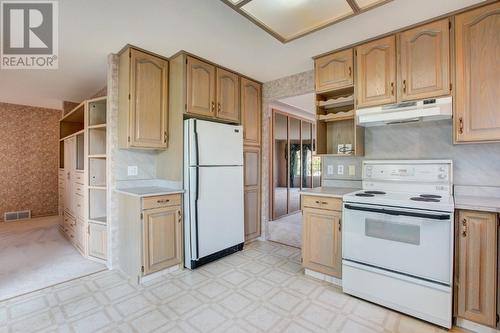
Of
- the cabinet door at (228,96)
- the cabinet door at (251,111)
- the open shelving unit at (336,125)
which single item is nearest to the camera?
the open shelving unit at (336,125)

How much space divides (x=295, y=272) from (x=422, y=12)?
2.70 m

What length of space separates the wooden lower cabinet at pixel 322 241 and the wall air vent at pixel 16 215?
19.9ft

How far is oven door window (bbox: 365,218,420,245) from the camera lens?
6.11 feet

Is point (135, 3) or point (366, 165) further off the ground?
point (135, 3)

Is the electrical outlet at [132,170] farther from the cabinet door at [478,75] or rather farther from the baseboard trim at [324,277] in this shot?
the cabinet door at [478,75]

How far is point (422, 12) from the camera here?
1963 millimetres

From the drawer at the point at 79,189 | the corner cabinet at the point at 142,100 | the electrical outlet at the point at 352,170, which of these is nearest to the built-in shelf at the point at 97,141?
the drawer at the point at 79,189

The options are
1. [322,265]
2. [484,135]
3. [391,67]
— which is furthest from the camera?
[322,265]

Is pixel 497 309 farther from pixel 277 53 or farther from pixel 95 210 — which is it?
pixel 95 210

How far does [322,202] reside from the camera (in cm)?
243

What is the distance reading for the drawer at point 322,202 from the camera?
2.32 m

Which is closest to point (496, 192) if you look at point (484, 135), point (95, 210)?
point (484, 135)

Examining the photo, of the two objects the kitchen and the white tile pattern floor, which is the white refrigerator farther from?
the white tile pattern floor

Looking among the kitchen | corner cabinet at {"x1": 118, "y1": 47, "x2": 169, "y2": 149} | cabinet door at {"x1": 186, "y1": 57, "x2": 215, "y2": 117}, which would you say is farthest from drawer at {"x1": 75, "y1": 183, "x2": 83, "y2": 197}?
cabinet door at {"x1": 186, "y1": 57, "x2": 215, "y2": 117}
